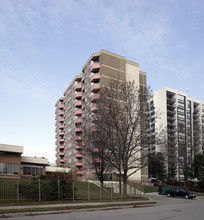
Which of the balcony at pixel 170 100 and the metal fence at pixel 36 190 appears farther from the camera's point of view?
the balcony at pixel 170 100

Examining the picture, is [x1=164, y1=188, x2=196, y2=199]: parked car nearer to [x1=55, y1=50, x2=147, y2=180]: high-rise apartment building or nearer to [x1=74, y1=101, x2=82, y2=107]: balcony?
[x1=55, y1=50, x2=147, y2=180]: high-rise apartment building

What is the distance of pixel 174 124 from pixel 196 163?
2025 inches

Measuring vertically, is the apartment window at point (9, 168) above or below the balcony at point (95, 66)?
below

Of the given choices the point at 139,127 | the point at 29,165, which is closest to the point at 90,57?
the point at 29,165

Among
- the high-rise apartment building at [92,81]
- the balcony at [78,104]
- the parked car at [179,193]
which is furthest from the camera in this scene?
the balcony at [78,104]

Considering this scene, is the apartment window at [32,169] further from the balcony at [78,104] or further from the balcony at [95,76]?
the balcony at [78,104]

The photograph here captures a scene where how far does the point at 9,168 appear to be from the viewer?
45500mm

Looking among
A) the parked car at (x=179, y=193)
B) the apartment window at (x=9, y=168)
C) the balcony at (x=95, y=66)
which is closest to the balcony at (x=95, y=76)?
the balcony at (x=95, y=66)

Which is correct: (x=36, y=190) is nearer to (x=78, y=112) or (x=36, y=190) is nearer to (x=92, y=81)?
(x=92, y=81)

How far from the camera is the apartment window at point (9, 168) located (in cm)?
4458

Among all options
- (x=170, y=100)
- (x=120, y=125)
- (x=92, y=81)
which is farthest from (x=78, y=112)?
(x=120, y=125)

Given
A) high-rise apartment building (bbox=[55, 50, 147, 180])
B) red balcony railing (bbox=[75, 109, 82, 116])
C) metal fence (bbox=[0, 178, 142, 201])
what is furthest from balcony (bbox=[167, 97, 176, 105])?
metal fence (bbox=[0, 178, 142, 201])

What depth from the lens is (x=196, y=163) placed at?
170 feet

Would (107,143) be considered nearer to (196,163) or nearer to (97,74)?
(196,163)
